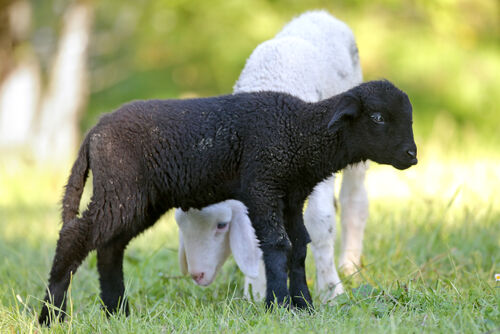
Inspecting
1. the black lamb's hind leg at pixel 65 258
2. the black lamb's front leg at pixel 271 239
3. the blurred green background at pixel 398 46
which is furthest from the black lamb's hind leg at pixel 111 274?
the blurred green background at pixel 398 46

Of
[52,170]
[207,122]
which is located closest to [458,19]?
[52,170]

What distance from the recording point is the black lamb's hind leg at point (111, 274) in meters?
3.77

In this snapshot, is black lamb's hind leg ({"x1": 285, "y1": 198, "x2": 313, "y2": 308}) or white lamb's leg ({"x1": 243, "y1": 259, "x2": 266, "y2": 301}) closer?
black lamb's hind leg ({"x1": 285, "y1": 198, "x2": 313, "y2": 308})

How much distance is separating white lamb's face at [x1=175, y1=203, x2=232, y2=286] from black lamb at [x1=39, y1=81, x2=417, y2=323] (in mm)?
412

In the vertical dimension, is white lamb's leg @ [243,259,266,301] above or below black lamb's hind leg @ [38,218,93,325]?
below

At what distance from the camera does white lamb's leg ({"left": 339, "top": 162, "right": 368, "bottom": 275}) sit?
4.85 m

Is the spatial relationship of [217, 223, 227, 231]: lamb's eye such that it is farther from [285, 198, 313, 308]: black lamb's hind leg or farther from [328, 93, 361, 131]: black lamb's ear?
[328, 93, 361, 131]: black lamb's ear

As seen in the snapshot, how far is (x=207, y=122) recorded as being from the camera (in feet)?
11.8

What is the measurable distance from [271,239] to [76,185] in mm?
1068

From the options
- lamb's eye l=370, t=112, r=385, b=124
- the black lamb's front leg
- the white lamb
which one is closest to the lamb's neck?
lamb's eye l=370, t=112, r=385, b=124

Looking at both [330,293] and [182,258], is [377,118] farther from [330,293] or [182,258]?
[182,258]

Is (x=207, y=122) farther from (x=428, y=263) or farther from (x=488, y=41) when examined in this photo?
(x=488, y=41)

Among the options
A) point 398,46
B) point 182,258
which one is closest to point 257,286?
point 182,258

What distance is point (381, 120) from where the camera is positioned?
3.30 metres
